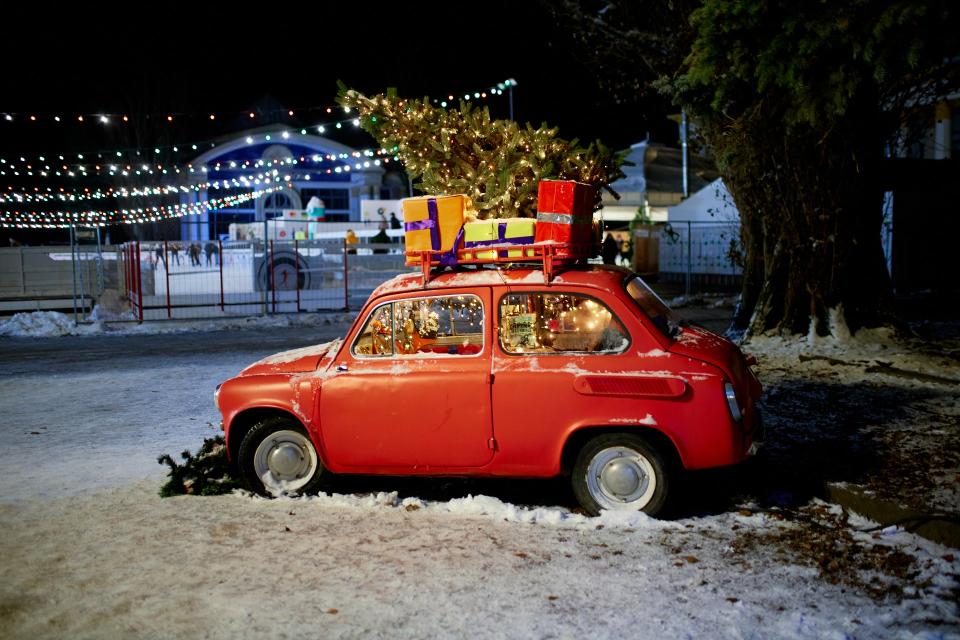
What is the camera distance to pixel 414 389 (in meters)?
5.56

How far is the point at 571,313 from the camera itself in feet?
18.3

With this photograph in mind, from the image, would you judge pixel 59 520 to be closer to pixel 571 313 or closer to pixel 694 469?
pixel 571 313

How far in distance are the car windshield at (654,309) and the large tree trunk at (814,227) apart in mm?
6521

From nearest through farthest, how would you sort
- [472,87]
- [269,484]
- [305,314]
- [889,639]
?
1. [889,639]
2. [269,484]
3. [305,314]
4. [472,87]

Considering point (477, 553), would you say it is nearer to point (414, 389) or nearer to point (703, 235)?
point (414, 389)

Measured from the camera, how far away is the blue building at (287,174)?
39250mm

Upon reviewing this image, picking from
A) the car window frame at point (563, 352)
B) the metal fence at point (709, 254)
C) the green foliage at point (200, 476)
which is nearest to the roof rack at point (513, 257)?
the car window frame at point (563, 352)

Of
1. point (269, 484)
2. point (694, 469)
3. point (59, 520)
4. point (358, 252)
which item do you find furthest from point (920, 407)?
point (358, 252)

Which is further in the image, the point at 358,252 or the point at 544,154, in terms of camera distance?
the point at 358,252

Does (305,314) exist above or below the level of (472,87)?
below

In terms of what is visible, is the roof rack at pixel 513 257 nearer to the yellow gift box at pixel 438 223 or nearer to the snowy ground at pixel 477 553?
the yellow gift box at pixel 438 223

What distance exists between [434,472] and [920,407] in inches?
208

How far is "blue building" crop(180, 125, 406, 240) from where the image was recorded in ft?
129

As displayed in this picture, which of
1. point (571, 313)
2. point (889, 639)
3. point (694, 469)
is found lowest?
point (889, 639)
